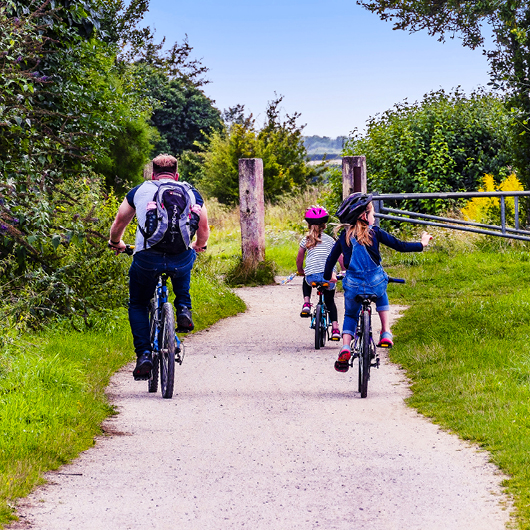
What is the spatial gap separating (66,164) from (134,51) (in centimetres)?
2244

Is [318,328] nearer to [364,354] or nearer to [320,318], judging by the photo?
[320,318]

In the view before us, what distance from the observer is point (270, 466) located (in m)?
5.35

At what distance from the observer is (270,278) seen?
669 inches

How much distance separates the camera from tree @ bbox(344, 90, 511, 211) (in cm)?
2025

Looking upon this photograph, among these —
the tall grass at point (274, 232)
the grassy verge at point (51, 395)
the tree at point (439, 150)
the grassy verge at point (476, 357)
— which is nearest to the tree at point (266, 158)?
the tall grass at point (274, 232)

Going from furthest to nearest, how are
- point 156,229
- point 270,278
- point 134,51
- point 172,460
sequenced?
point 134,51
point 270,278
point 156,229
point 172,460

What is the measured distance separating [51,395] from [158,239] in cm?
149

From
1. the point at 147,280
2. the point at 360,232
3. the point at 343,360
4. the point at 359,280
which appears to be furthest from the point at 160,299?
the point at 360,232

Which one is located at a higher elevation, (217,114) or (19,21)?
(217,114)

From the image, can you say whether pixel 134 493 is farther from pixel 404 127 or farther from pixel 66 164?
pixel 404 127

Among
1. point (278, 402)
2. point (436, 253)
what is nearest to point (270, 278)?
point (436, 253)

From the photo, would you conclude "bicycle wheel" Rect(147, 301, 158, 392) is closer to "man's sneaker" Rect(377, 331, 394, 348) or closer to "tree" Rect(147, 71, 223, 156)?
"man's sneaker" Rect(377, 331, 394, 348)

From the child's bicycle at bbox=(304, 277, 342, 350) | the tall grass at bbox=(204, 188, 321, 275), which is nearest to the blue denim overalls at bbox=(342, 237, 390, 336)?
the child's bicycle at bbox=(304, 277, 342, 350)

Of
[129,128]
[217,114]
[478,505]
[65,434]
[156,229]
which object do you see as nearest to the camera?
[478,505]
